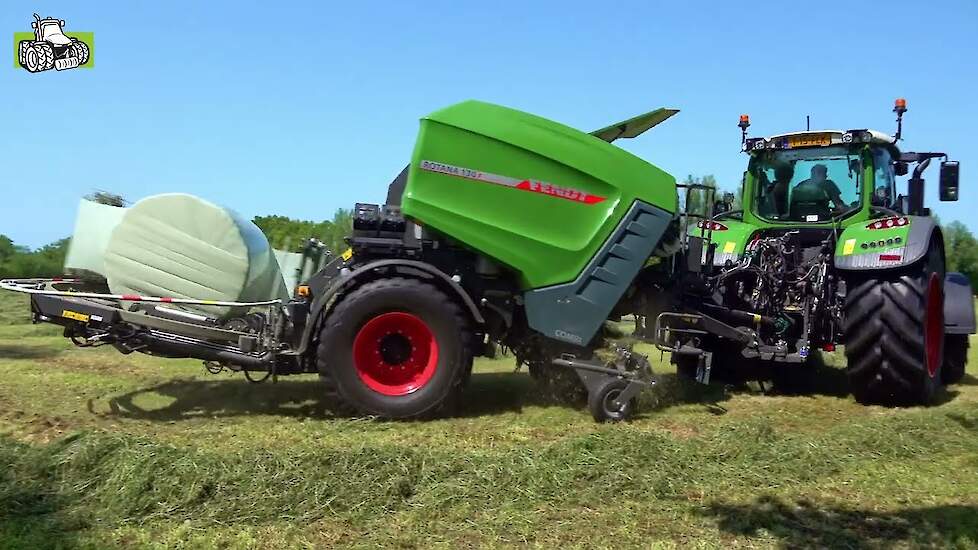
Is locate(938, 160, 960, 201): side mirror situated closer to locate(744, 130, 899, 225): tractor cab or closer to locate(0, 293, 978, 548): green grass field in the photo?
locate(744, 130, 899, 225): tractor cab

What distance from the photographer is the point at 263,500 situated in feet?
12.2

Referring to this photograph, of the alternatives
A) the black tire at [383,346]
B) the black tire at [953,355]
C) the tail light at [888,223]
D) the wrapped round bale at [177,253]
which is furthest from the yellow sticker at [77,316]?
the black tire at [953,355]

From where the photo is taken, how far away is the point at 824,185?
7430mm

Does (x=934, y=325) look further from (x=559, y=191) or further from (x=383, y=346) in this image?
(x=383, y=346)

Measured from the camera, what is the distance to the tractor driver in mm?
7352

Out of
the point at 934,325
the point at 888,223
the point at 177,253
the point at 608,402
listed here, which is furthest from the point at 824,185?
the point at 177,253

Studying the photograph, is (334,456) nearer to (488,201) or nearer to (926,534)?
(488,201)

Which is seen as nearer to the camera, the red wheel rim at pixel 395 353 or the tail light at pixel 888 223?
the red wheel rim at pixel 395 353

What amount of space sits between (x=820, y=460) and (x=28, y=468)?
427 centimetres

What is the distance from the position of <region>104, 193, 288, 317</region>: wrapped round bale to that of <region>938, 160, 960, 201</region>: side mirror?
6.14m

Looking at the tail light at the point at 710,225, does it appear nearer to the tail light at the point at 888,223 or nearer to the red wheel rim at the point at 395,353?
the tail light at the point at 888,223

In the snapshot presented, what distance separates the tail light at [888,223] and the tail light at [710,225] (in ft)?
4.26

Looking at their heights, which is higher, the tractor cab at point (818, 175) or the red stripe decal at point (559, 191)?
the tractor cab at point (818, 175)

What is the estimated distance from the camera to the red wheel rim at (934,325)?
6.80m
